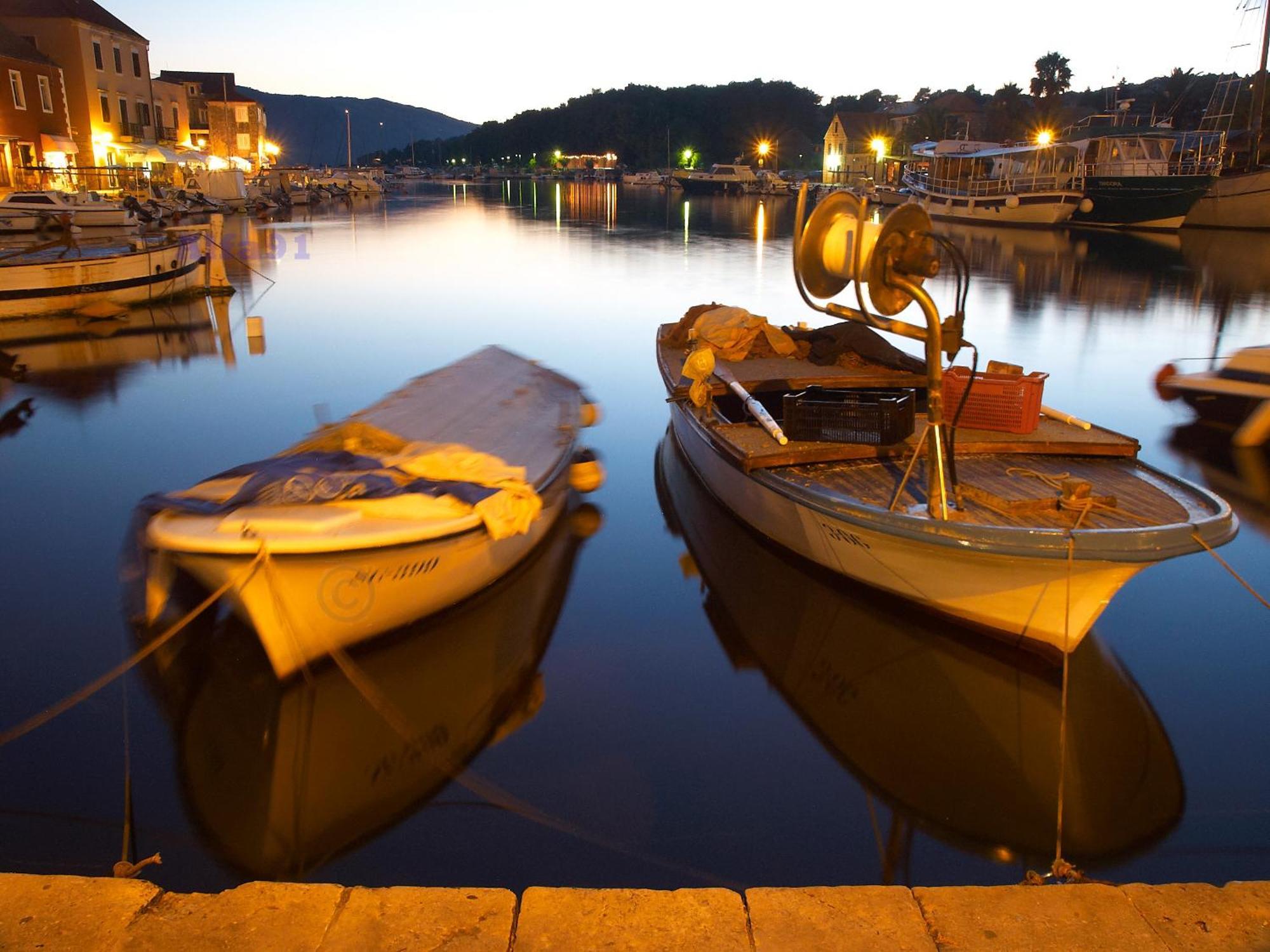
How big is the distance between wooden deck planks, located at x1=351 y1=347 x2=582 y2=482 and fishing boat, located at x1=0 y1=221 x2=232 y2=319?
1509cm

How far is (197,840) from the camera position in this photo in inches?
217

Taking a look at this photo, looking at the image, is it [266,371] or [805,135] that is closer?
[266,371]

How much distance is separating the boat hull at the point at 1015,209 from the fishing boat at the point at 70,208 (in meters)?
41.1

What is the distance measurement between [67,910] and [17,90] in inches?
2058

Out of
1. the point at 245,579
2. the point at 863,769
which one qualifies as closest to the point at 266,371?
the point at 245,579

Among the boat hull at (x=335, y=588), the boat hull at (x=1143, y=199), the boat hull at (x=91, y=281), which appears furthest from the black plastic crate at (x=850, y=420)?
the boat hull at (x=1143, y=199)

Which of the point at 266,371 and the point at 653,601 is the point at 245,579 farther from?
the point at 266,371

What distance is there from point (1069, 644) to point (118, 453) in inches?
505

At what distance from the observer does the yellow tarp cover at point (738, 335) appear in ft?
42.2

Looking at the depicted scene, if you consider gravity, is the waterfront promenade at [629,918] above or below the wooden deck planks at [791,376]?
below

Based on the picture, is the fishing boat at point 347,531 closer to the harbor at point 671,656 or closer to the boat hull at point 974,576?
the harbor at point 671,656

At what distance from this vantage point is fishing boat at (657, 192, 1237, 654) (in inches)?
259

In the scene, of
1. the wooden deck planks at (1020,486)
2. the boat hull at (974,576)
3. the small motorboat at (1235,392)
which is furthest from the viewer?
the small motorboat at (1235,392)

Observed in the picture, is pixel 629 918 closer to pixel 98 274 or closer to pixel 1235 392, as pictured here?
pixel 1235 392
